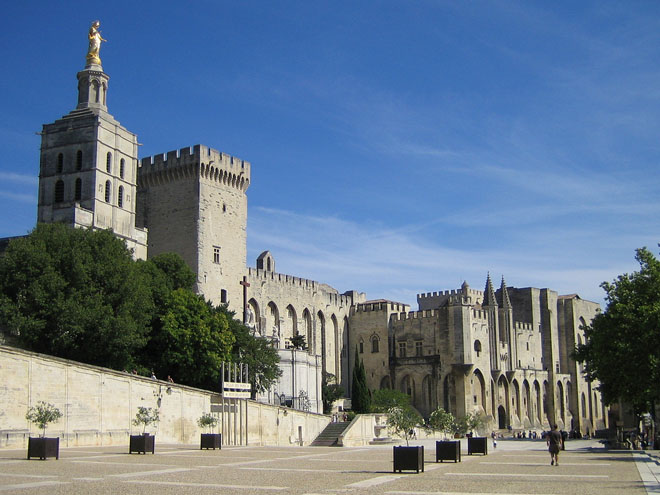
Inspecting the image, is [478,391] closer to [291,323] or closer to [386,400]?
[386,400]

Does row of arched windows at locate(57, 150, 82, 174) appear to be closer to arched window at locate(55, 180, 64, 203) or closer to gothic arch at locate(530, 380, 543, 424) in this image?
arched window at locate(55, 180, 64, 203)

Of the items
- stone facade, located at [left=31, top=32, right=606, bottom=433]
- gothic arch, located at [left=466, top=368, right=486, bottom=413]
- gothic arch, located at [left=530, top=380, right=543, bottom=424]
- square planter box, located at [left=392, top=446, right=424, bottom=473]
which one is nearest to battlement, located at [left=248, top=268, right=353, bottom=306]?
stone facade, located at [left=31, top=32, right=606, bottom=433]

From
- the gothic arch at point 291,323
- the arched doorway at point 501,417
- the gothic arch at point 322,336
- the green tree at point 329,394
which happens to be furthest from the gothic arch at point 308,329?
the arched doorway at point 501,417

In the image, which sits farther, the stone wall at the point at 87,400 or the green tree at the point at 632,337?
the green tree at the point at 632,337

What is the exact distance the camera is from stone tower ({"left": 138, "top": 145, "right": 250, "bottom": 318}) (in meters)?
49.4

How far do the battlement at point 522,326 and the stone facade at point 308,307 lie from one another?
149 mm

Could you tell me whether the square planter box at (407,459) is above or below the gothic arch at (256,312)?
below

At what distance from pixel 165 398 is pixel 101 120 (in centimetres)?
2010

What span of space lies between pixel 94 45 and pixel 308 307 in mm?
25772

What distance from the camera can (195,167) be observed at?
5044 cm

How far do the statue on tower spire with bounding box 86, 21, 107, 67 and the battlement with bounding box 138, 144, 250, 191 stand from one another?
7.50 metres

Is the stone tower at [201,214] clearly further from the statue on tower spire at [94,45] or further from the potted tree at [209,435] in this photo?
the potted tree at [209,435]

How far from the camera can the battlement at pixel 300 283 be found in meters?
57.7

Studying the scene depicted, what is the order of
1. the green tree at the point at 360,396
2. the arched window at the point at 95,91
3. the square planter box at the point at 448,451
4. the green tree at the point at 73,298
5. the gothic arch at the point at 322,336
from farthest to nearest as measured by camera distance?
the gothic arch at the point at 322,336 < the green tree at the point at 360,396 < the arched window at the point at 95,91 < the green tree at the point at 73,298 < the square planter box at the point at 448,451
